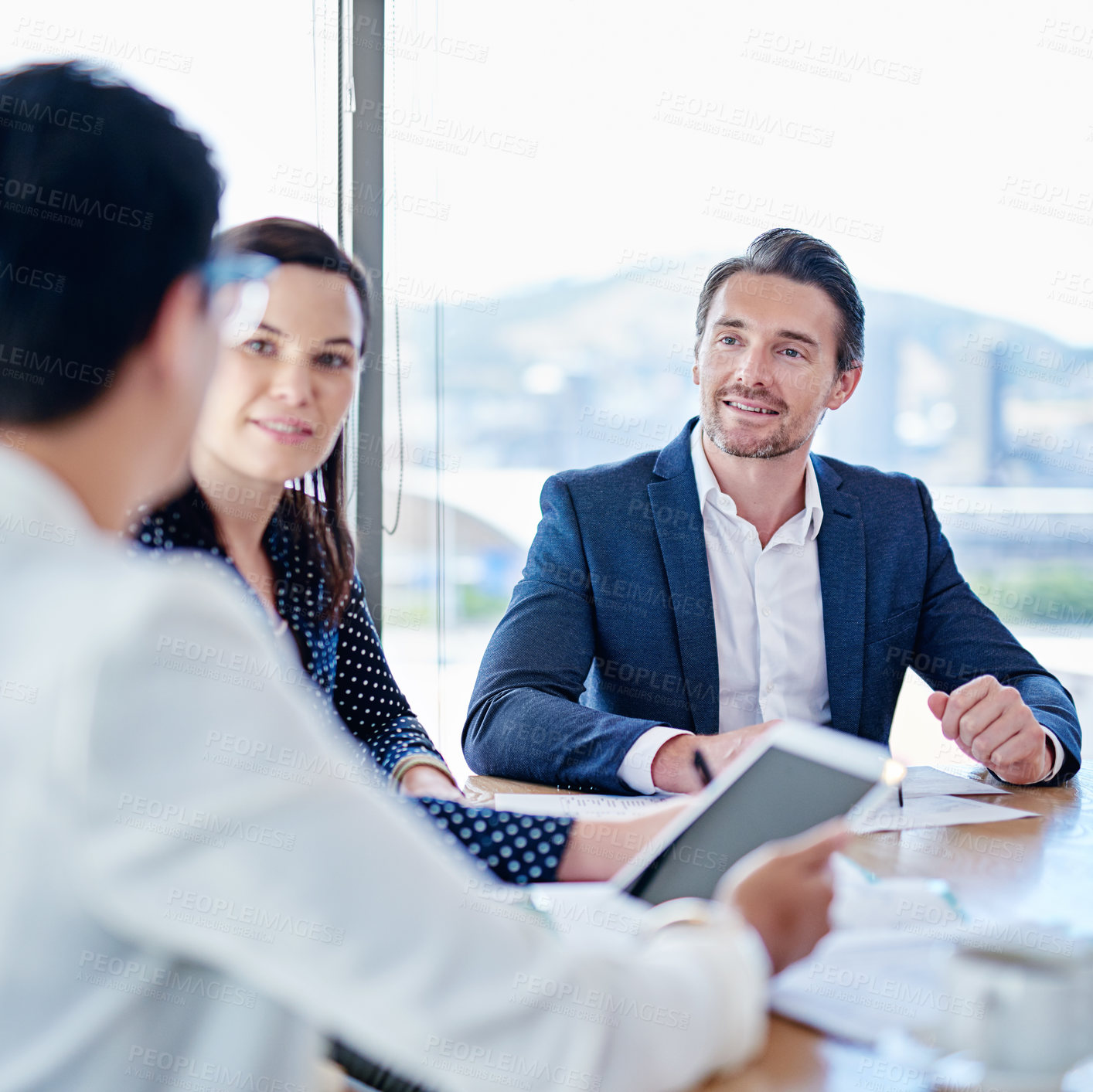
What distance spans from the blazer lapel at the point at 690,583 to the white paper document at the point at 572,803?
378mm

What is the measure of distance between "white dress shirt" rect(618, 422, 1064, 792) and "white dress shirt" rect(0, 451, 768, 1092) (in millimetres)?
1377

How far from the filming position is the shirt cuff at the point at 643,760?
1.49 m

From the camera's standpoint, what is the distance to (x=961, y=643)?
1976mm

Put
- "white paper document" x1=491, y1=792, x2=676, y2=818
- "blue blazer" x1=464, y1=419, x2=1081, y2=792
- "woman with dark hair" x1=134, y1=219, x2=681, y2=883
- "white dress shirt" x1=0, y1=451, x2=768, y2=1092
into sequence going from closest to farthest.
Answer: "white dress shirt" x1=0, y1=451, x2=768, y2=1092 → "white paper document" x1=491, y1=792, x2=676, y2=818 → "woman with dark hair" x1=134, y1=219, x2=681, y2=883 → "blue blazer" x1=464, y1=419, x2=1081, y2=792

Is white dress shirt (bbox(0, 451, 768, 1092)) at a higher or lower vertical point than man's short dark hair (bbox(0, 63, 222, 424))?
lower

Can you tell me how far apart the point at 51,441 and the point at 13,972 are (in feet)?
0.94

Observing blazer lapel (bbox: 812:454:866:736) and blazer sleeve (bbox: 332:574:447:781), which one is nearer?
blazer sleeve (bbox: 332:574:447:781)

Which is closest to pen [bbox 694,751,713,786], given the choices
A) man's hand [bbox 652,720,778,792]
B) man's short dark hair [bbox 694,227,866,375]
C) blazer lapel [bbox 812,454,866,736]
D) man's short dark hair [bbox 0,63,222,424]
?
man's hand [bbox 652,720,778,792]

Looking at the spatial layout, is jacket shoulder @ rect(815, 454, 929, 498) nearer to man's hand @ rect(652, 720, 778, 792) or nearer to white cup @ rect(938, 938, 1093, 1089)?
man's hand @ rect(652, 720, 778, 792)

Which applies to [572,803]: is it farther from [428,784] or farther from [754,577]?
[754,577]

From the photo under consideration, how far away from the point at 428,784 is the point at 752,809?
1.93 ft

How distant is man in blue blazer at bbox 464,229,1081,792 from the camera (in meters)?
1.84

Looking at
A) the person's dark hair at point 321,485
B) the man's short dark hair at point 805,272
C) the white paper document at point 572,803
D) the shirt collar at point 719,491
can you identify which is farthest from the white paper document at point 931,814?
the man's short dark hair at point 805,272

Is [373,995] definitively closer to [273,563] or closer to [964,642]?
[273,563]
